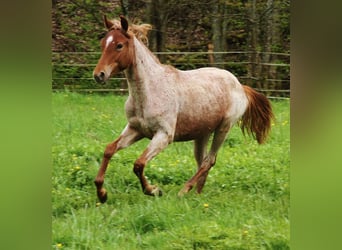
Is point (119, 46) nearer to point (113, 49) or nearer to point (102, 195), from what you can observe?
point (113, 49)

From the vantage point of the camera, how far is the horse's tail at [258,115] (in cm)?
333

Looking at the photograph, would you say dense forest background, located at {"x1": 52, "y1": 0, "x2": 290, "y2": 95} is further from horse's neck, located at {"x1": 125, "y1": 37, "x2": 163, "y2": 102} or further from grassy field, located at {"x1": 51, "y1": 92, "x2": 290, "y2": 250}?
grassy field, located at {"x1": 51, "y1": 92, "x2": 290, "y2": 250}

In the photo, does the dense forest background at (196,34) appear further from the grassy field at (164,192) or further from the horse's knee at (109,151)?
the horse's knee at (109,151)

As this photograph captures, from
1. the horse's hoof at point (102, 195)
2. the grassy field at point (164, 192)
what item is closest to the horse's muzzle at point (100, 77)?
the grassy field at point (164, 192)

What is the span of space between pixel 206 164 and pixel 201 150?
84 millimetres

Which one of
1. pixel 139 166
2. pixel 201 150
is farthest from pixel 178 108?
pixel 139 166

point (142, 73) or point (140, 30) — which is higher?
point (140, 30)

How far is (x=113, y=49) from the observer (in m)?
3.19

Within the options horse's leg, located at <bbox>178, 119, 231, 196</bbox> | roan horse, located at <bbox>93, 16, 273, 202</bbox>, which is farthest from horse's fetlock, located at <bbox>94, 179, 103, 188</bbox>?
horse's leg, located at <bbox>178, 119, 231, 196</bbox>

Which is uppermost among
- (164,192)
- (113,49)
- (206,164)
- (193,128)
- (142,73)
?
(113,49)

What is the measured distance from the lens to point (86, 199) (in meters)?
3.30

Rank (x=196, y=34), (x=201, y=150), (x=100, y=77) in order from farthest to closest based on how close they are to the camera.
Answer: (x=201, y=150) < (x=196, y=34) < (x=100, y=77)

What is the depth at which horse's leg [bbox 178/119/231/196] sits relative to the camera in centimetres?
333

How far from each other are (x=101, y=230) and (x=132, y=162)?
0.37 metres
